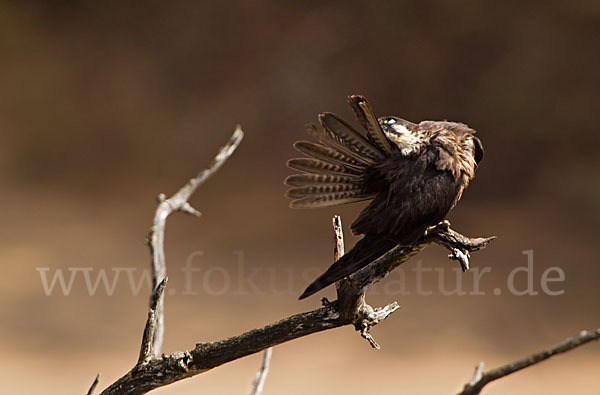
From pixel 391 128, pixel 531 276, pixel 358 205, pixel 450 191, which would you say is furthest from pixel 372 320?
pixel 358 205

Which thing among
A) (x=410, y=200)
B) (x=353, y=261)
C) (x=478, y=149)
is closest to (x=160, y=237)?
(x=353, y=261)

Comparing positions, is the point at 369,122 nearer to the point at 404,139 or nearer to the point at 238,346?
the point at 404,139

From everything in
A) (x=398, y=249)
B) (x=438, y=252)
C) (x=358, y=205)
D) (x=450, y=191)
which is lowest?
(x=398, y=249)

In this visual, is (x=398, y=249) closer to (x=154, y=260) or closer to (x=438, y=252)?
(x=154, y=260)

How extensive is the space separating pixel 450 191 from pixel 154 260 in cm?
89

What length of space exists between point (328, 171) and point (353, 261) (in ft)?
1.32

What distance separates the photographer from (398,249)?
1.77 m

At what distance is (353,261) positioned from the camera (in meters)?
1.74

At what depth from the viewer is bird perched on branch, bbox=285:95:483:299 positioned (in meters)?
1.81

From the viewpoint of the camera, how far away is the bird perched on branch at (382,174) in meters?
1.81

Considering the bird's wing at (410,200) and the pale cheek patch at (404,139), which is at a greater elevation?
the pale cheek patch at (404,139)

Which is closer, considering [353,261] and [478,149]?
[353,261]

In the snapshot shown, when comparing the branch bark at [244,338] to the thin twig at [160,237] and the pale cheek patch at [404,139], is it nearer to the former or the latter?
the thin twig at [160,237]

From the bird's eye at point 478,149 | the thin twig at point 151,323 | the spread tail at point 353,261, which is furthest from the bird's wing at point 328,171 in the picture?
the thin twig at point 151,323
